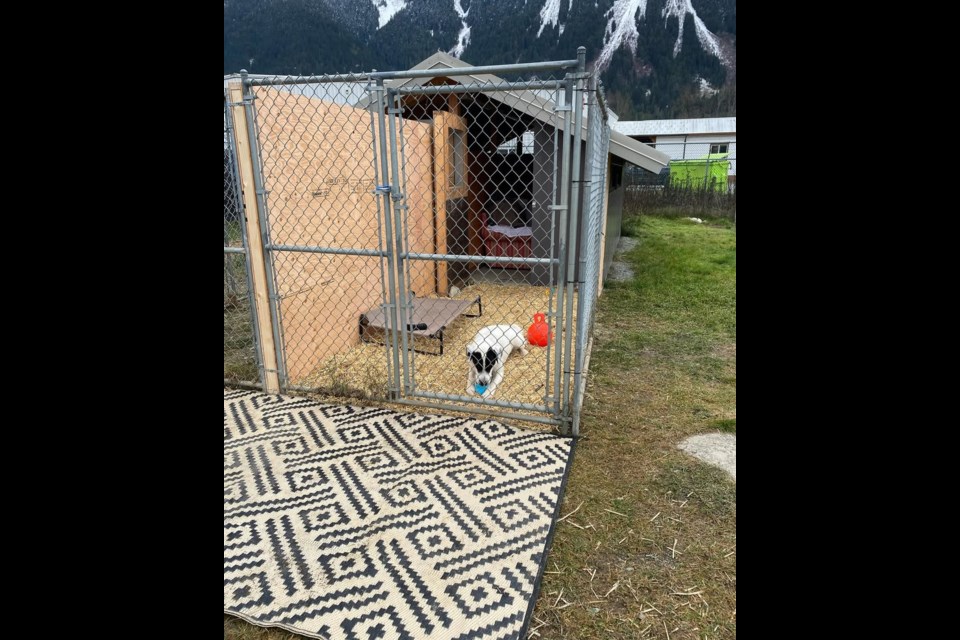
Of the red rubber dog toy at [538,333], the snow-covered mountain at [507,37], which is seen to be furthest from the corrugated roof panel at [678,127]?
the red rubber dog toy at [538,333]

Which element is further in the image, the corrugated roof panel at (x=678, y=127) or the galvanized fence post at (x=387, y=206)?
the corrugated roof panel at (x=678, y=127)

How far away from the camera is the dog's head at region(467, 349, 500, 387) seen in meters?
4.04

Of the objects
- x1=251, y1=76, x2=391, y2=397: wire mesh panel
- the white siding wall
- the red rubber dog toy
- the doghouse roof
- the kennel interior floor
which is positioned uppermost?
the white siding wall

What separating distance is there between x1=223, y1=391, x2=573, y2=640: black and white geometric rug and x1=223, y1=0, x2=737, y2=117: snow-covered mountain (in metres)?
40.4

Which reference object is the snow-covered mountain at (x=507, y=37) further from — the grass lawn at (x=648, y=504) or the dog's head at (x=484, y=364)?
the dog's head at (x=484, y=364)

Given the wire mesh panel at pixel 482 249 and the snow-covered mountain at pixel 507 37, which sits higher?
the snow-covered mountain at pixel 507 37

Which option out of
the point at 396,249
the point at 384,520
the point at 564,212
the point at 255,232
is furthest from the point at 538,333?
the point at 384,520

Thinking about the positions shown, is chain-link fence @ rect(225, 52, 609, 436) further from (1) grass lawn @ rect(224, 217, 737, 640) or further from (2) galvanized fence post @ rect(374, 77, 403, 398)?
(1) grass lawn @ rect(224, 217, 737, 640)

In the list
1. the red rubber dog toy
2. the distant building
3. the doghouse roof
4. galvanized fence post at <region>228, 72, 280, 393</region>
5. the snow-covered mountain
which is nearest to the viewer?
galvanized fence post at <region>228, 72, 280, 393</region>

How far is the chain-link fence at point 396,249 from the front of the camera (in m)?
3.28

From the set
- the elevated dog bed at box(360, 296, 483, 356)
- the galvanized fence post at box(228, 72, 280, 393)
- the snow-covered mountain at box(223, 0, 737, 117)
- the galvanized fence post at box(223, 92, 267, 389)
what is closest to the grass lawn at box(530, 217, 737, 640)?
the elevated dog bed at box(360, 296, 483, 356)

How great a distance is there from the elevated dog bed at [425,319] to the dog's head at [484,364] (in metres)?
0.95
